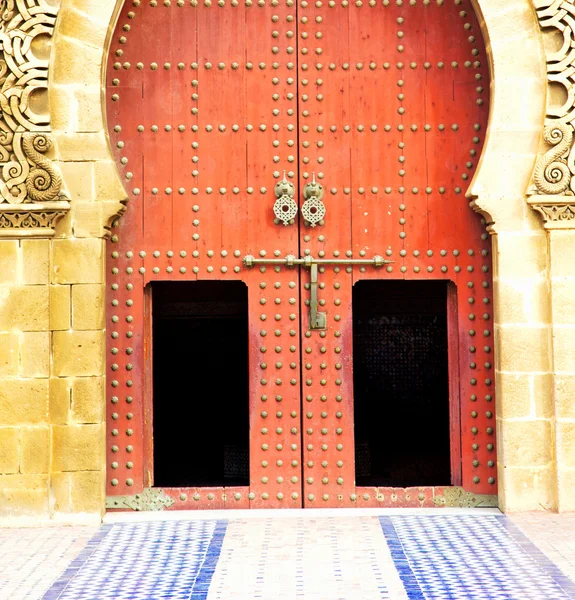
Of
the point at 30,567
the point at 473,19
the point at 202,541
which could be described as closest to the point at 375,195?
the point at 473,19

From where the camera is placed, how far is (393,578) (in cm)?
491

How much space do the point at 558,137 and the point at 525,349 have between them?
139 cm

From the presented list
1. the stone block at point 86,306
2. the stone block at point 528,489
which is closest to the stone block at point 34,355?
the stone block at point 86,306

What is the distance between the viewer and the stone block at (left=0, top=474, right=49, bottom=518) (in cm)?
609

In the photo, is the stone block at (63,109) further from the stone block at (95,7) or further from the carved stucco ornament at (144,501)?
the carved stucco ornament at (144,501)

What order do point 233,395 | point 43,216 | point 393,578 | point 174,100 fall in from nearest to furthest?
1. point 393,578
2. point 43,216
3. point 174,100
4. point 233,395

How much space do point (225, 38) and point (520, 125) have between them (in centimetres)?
210

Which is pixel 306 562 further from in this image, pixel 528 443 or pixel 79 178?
pixel 79 178

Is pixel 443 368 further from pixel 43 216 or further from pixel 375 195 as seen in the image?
pixel 43 216

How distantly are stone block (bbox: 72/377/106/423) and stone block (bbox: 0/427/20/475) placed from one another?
1.26 ft

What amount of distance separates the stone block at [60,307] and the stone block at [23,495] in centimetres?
97

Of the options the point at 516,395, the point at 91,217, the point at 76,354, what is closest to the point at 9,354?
the point at 76,354

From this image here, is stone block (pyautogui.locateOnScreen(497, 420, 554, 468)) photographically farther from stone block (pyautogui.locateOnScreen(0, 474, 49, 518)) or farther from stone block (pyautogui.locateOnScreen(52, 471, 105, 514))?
stone block (pyautogui.locateOnScreen(0, 474, 49, 518))

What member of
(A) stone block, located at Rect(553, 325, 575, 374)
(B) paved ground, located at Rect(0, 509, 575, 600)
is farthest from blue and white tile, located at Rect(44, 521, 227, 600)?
(A) stone block, located at Rect(553, 325, 575, 374)
